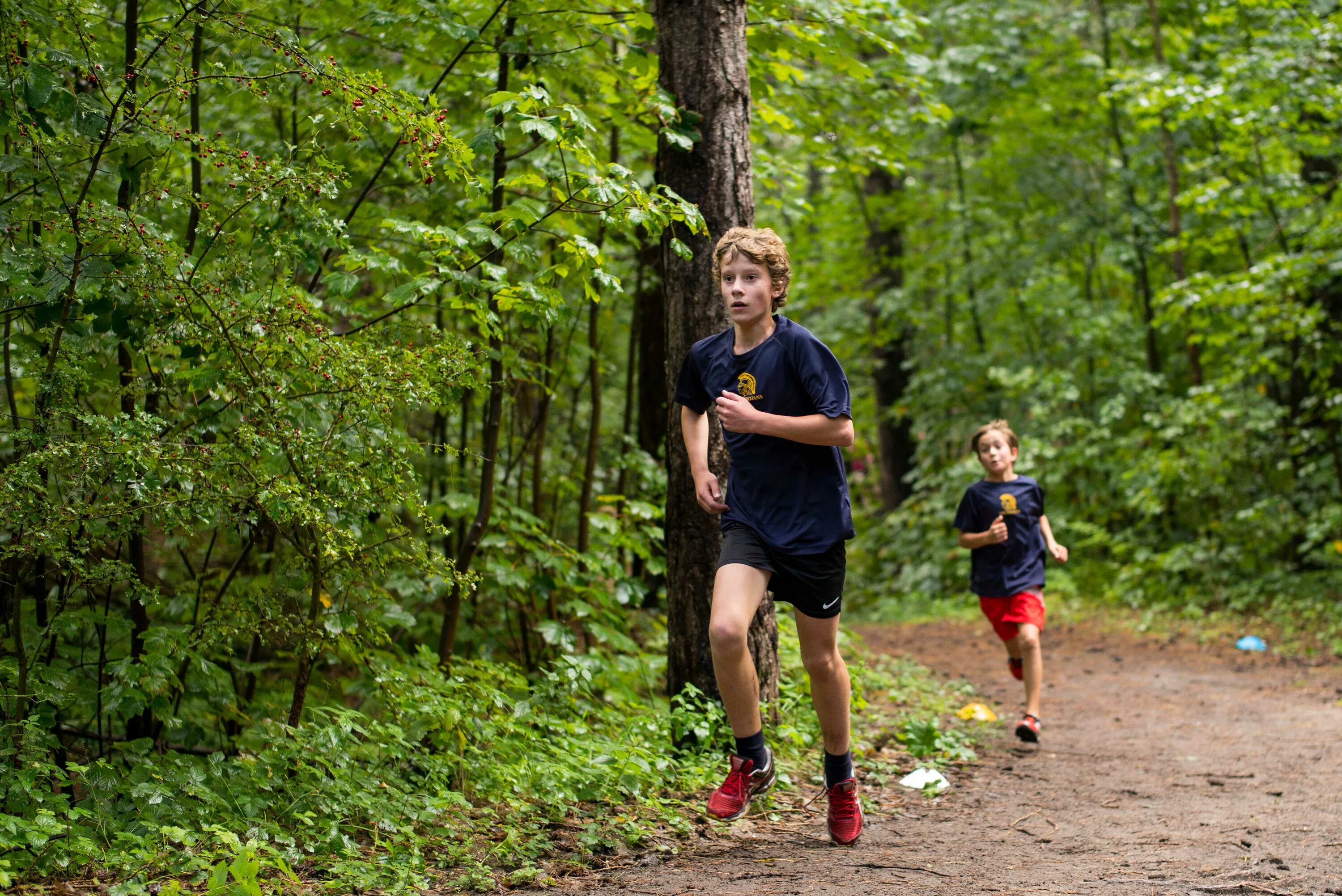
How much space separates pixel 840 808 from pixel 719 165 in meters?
2.92

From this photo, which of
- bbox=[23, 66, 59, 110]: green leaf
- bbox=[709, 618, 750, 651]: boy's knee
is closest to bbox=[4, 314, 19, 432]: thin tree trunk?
bbox=[23, 66, 59, 110]: green leaf

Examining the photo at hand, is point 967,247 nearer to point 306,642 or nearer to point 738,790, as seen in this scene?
point 738,790

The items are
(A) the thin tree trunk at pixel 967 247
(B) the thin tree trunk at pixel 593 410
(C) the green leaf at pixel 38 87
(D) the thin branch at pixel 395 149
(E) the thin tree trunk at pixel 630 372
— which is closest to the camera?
(C) the green leaf at pixel 38 87

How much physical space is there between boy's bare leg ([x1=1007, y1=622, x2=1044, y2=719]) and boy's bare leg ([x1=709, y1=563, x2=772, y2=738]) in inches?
120

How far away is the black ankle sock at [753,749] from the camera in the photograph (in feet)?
12.3

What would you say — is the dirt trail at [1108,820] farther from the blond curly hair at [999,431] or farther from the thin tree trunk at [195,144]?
the thin tree trunk at [195,144]

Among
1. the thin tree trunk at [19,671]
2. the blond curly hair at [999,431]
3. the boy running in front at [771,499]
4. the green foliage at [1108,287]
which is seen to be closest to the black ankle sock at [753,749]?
the boy running in front at [771,499]

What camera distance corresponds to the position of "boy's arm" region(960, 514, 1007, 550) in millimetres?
6148

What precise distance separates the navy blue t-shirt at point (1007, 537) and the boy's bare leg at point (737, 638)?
302 cm

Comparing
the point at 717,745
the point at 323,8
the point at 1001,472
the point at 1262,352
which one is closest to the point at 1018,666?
the point at 1001,472

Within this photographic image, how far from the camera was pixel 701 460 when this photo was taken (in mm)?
3844

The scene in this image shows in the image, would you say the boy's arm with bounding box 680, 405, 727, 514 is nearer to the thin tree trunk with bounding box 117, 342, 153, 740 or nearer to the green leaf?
the thin tree trunk with bounding box 117, 342, 153, 740

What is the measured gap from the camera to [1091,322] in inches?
531

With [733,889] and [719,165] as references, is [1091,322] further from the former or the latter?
[733,889]
